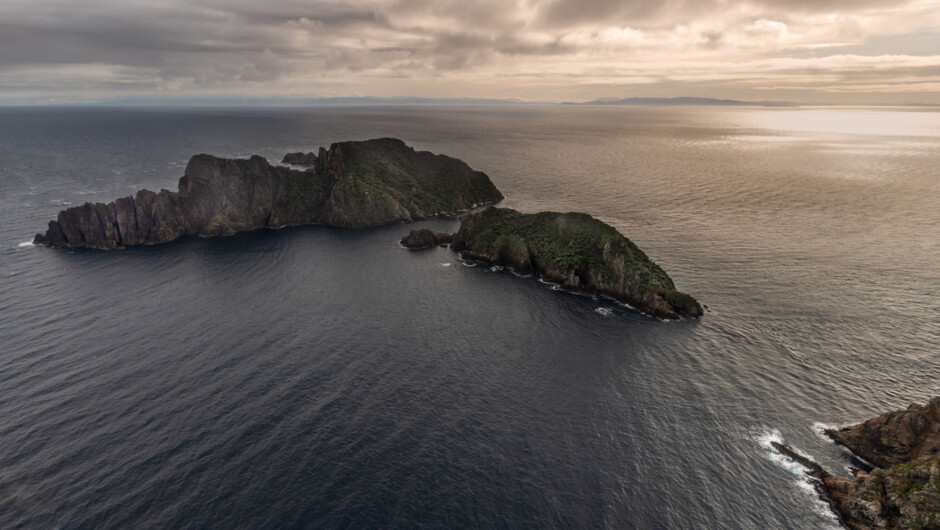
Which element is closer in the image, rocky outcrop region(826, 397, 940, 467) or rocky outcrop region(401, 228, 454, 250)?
rocky outcrop region(826, 397, 940, 467)

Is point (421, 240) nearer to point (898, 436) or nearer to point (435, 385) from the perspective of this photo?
point (435, 385)

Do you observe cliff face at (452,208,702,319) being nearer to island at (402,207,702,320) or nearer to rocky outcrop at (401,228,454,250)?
island at (402,207,702,320)

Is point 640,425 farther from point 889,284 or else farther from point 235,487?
point 889,284

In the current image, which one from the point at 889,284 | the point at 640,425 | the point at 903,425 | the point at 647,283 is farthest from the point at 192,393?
the point at 889,284

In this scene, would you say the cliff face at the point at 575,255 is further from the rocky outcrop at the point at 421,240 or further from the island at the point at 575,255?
the rocky outcrop at the point at 421,240

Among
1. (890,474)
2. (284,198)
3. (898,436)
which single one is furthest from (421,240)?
(890,474)

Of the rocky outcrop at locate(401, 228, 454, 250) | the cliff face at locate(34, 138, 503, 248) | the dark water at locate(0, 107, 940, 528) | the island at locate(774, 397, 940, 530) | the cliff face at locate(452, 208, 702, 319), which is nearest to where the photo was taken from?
the island at locate(774, 397, 940, 530)

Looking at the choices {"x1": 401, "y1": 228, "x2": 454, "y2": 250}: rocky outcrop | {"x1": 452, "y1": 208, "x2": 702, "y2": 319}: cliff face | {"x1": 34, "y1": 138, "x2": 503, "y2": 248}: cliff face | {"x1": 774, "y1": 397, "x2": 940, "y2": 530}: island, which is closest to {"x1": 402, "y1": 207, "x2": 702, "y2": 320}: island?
{"x1": 452, "y1": 208, "x2": 702, "y2": 319}: cliff face
